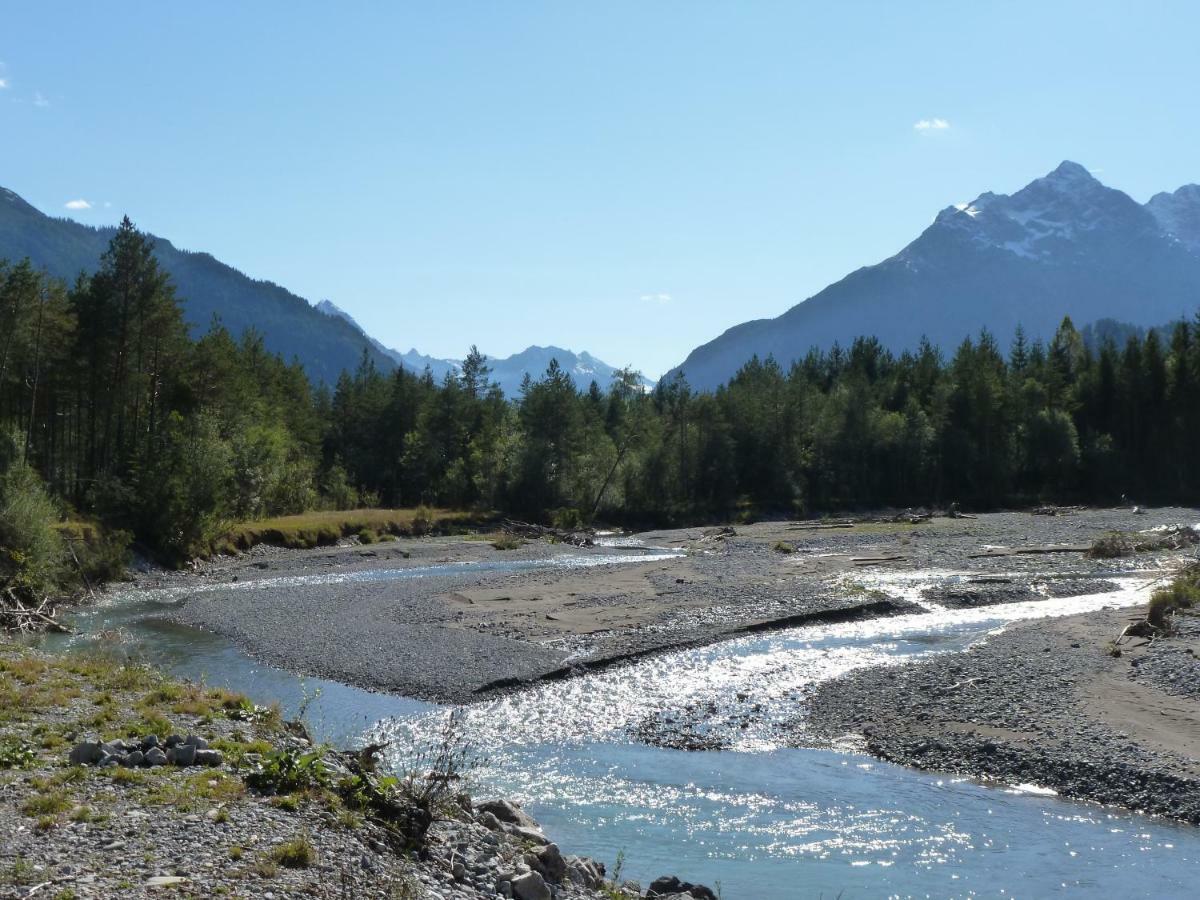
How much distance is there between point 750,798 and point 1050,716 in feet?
26.3

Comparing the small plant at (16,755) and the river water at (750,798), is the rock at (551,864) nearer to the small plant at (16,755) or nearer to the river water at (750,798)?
the river water at (750,798)

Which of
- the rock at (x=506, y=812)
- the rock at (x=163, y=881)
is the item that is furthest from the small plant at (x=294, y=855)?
the rock at (x=506, y=812)

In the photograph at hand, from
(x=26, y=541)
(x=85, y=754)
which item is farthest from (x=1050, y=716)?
(x=26, y=541)

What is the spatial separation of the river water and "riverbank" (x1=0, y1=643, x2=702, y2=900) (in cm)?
258

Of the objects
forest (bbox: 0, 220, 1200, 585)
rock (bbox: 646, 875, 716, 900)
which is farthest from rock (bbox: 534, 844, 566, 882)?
forest (bbox: 0, 220, 1200, 585)

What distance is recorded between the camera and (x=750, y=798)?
17.7 m

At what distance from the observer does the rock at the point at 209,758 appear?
14.0 metres

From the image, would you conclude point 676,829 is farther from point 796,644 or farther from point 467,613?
point 467,613

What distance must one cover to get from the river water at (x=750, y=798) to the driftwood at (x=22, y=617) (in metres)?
3.63

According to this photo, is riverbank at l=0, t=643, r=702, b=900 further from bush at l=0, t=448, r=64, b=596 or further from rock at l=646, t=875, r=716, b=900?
bush at l=0, t=448, r=64, b=596

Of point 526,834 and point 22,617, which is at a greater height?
point 526,834

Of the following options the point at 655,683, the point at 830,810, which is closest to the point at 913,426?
the point at 655,683

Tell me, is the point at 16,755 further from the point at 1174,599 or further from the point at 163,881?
the point at 1174,599

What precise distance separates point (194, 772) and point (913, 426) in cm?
10260
